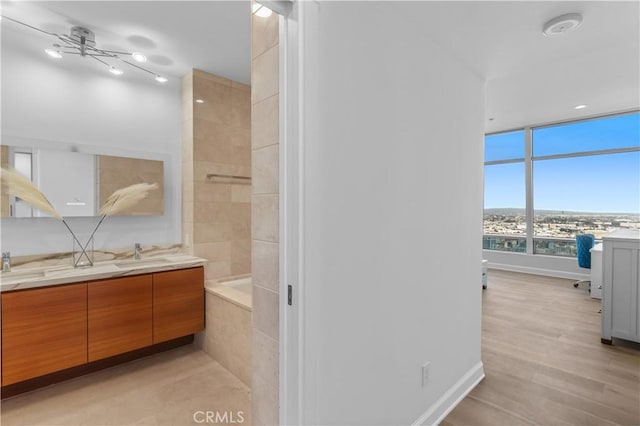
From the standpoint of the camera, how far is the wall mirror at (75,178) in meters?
2.40

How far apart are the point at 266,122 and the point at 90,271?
79.9 inches

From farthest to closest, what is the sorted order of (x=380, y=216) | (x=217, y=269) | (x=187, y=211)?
(x=217, y=269) < (x=187, y=211) < (x=380, y=216)

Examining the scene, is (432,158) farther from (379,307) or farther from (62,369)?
(62,369)

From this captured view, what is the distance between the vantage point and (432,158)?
1.85 metres

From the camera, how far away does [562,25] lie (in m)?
1.88

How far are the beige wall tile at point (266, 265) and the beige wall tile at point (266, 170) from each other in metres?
0.24

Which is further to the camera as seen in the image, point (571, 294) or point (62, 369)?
point (571, 294)

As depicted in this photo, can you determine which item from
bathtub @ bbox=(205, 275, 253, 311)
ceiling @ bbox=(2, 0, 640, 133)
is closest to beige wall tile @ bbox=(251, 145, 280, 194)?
ceiling @ bbox=(2, 0, 640, 133)

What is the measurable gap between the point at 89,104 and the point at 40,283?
1586 millimetres

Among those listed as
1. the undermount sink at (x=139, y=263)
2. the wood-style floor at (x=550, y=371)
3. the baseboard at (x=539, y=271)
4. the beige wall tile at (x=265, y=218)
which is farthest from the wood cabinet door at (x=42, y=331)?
the baseboard at (x=539, y=271)

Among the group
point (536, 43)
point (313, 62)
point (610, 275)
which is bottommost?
point (610, 275)

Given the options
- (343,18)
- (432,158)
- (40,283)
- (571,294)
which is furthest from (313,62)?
(571,294)

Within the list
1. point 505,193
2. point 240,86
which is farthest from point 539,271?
point 240,86

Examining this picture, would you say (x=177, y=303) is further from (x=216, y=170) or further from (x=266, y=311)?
(x=266, y=311)
